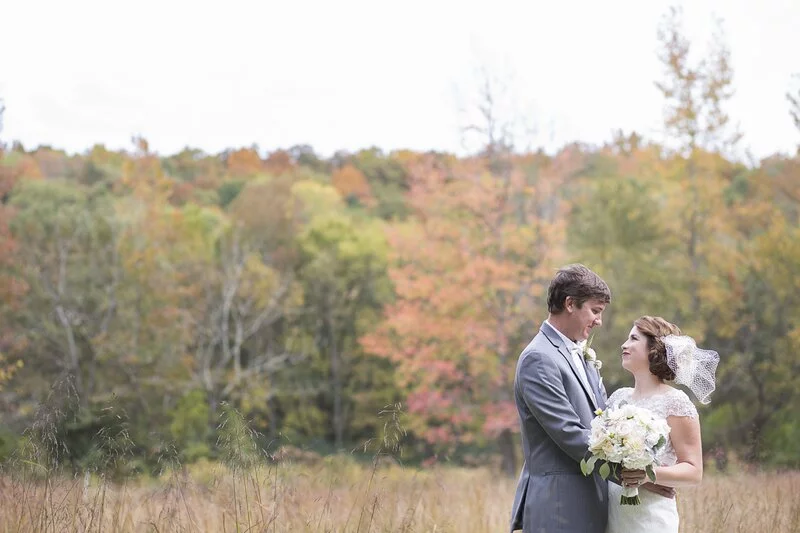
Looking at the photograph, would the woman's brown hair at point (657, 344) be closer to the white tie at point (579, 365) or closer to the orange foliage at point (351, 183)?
the white tie at point (579, 365)

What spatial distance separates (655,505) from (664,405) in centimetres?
40

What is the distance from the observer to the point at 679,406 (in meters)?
3.74

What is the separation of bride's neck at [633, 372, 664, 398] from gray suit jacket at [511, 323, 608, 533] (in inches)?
14.8

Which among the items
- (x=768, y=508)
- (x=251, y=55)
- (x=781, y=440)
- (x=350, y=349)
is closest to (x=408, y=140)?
(x=251, y=55)

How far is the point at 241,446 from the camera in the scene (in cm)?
414

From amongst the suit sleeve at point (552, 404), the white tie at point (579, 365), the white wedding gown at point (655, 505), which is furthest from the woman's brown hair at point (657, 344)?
the suit sleeve at point (552, 404)

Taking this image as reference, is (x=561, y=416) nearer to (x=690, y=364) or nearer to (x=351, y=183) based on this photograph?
(x=690, y=364)

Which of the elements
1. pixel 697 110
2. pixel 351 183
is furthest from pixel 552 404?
pixel 351 183

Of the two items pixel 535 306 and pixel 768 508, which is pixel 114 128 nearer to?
pixel 535 306

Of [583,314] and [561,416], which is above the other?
[583,314]

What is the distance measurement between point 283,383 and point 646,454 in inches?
956

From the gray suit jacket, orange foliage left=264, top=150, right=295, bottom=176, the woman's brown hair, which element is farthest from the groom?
orange foliage left=264, top=150, right=295, bottom=176

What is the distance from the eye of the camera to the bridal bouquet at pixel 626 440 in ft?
11.0

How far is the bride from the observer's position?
11.9 ft
